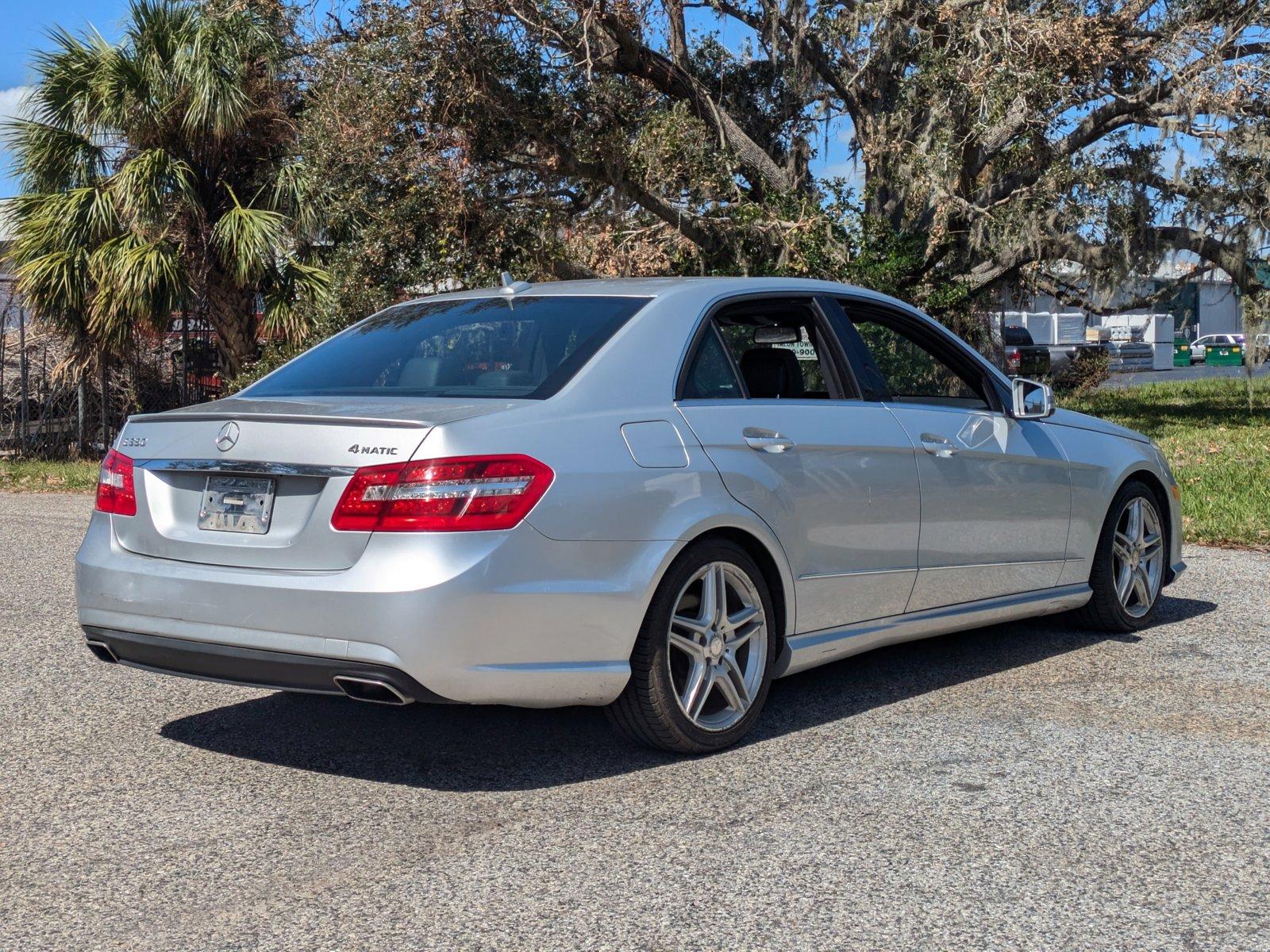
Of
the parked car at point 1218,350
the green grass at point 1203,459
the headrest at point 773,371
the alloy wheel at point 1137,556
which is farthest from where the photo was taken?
the parked car at point 1218,350

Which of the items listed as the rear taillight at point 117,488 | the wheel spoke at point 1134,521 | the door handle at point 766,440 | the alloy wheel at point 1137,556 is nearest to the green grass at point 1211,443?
the alloy wheel at point 1137,556

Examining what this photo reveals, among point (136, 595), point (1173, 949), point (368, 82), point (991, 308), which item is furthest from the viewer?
point (991, 308)

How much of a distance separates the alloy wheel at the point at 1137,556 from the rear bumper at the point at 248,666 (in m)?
3.78

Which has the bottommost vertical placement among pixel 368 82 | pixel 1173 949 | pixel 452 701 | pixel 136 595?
pixel 1173 949

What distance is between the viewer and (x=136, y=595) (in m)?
4.52

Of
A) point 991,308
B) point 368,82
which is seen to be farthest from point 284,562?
point 991,308

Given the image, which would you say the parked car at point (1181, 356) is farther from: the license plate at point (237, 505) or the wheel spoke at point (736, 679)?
the license plate at point (237, 505)

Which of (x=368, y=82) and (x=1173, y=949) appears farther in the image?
(x=368, y=82)

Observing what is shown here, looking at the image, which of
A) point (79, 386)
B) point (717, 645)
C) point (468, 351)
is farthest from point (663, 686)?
point (79, 386)

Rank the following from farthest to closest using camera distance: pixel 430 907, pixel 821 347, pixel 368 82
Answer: pixel 368 82, pixel 821 347, pixel 430 907

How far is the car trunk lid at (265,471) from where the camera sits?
420cm

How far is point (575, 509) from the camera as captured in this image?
4.27 meters

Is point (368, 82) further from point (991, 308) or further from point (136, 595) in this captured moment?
point (136, 595)

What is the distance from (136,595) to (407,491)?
1015 mm
